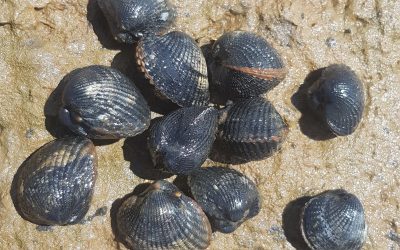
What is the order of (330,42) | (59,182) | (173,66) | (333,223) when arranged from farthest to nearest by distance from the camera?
1. (330,42)
2. (333,223)
3. (173,66)
4. (59,182)

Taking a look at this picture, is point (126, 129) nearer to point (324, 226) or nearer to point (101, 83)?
point (101, 83)

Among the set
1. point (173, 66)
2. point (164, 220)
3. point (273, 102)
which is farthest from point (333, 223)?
point (173, 66)

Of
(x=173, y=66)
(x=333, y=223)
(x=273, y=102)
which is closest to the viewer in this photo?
(x=173, y=66)

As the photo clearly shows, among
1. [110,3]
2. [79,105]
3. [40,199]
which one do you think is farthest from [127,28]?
[40,199]

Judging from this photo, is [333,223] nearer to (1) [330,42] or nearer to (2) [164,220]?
(2) [164,220]

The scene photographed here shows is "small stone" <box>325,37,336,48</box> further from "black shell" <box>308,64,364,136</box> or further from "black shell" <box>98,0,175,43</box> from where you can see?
"black shell" <box>98,0,175,43</box>

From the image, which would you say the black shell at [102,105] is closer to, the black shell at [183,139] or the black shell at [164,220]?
the black shell at [183,139]

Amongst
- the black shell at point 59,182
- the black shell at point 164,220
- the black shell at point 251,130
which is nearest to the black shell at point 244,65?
the black shell at point 251,130

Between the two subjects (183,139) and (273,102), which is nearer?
(183,139)

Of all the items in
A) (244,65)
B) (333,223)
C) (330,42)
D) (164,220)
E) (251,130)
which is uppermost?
(244,65)
